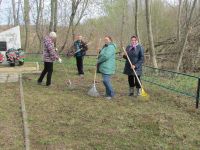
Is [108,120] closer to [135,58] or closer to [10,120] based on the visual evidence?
[10,120]

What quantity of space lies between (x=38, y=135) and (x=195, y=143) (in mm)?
2670

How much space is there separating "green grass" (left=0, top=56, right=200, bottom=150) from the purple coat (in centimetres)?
88

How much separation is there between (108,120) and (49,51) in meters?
4.14

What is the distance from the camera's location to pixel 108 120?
7.81 meters

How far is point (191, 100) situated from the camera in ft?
33.4

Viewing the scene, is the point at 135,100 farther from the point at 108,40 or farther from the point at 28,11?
the point at 28,11

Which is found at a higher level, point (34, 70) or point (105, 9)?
point (105, 9)

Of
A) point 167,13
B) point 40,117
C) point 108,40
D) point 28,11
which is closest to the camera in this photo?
point 40,117

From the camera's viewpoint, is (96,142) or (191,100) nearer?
(96,142)

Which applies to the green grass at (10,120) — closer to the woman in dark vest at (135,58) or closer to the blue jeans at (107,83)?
the blue jeans at (107,83)

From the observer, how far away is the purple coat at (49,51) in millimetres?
11223

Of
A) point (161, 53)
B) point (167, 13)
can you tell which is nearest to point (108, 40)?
point (161, 53)

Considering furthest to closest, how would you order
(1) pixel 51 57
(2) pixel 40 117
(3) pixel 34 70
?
(3) pixel 34 70
(1) pixel 51 57
(2) pixel 40 117

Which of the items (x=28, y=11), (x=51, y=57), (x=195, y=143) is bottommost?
(x=195, y=143)
